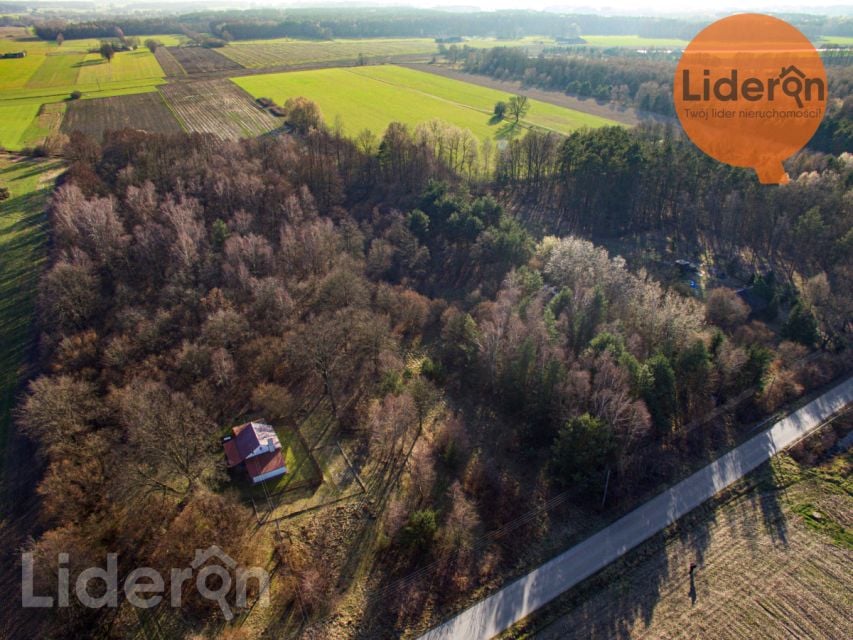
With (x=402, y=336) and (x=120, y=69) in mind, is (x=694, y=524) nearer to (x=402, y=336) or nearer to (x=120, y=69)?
(x=402, y=336)

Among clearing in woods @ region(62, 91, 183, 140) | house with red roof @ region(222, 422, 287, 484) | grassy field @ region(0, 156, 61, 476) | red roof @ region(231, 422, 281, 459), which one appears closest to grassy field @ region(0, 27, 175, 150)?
clearing in woods @ region(62, 91, 183, 140)

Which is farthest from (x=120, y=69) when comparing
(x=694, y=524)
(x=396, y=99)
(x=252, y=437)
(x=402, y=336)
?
(x=694, y=524)

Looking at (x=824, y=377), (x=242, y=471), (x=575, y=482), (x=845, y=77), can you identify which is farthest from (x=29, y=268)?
(x=845, y=77)

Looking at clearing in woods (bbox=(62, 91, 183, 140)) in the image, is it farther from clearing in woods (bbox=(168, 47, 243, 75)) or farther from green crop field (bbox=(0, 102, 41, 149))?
clearing in woods (bbox=(168, 47, 243, 75))

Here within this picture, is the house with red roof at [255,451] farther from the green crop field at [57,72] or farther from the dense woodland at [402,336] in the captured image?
the green crop field at [57,72]

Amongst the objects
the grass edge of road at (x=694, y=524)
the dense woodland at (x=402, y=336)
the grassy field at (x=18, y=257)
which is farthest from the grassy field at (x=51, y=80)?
the grass edge of road at (x=694, y=524)
